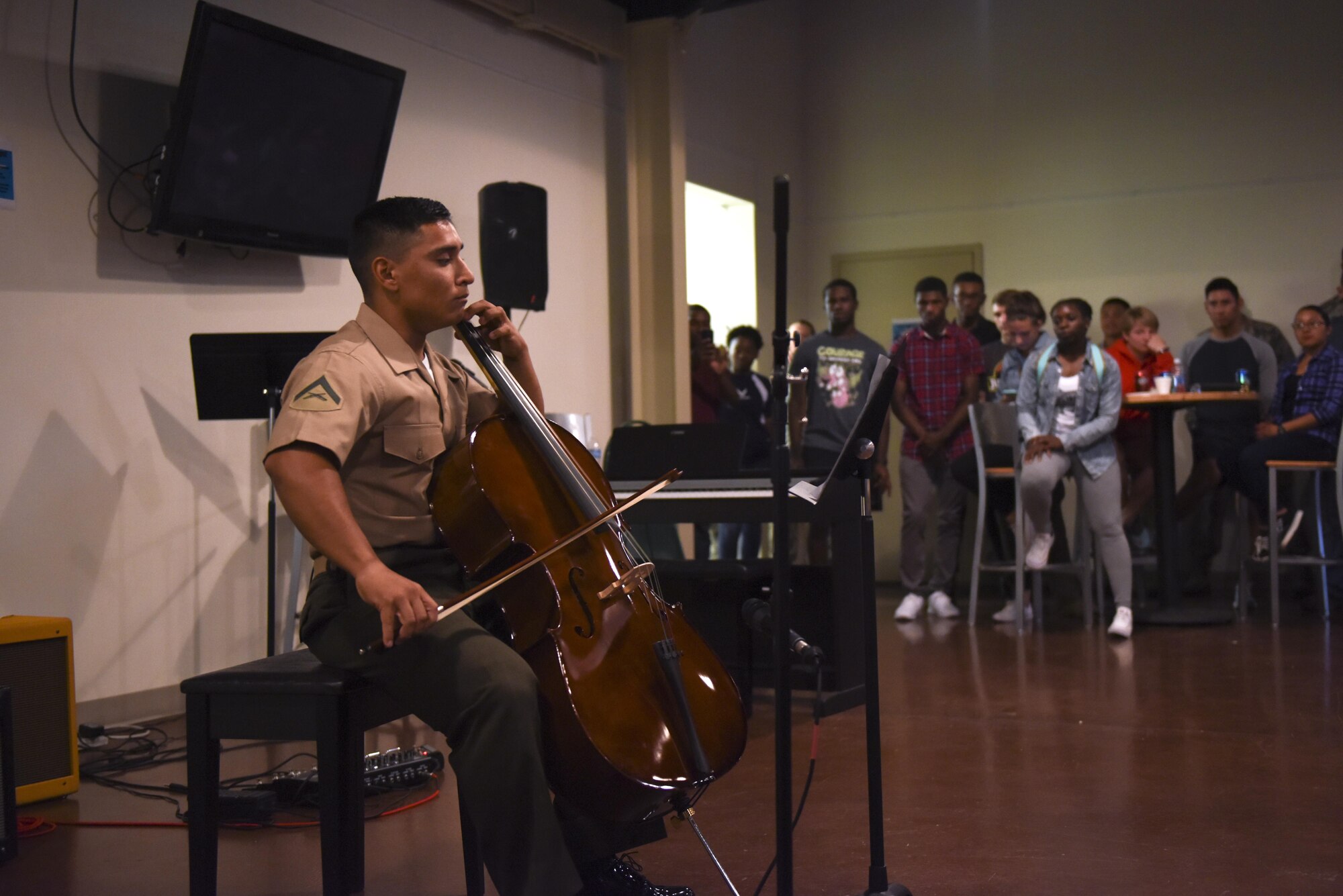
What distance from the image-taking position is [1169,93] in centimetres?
779

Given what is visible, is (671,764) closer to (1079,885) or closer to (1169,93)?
(1079,885)

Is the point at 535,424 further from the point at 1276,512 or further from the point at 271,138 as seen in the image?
the point at 1276,512

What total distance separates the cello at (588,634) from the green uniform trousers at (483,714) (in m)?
0.06

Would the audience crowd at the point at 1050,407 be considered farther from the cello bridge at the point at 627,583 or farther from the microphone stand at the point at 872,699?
the cello bridge at the point at 627,583

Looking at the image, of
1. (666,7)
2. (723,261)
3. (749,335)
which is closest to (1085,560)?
(749,335)

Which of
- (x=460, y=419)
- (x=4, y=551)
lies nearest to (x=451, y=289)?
(x=460, y=419)

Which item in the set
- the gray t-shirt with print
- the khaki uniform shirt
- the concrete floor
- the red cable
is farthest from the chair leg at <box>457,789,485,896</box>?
the gray t-shirt with print

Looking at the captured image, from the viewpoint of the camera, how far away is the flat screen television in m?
3.99

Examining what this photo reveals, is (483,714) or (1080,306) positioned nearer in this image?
(483,714)

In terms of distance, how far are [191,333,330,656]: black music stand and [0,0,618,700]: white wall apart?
44 centimetres

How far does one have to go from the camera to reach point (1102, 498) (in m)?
5.55

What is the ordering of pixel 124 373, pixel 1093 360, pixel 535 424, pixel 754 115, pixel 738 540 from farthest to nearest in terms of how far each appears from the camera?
pixel 754 115, pixel 738 540, pixel 1093 360, pixel 124 373, pixel 535 424

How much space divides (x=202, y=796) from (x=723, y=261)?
6.88 m

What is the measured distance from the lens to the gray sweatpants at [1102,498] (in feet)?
18.2
